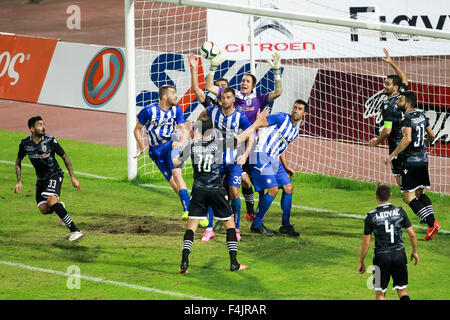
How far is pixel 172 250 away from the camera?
40.9 feet

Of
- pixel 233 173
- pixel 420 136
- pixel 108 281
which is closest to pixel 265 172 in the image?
pixel 233 173

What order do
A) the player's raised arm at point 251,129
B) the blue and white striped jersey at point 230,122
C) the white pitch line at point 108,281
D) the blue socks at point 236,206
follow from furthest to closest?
the blue socks at point 236,206 → the blue and white striped jersey at point 230,122 → the player's raised arm at point 251,129 → the white pitch line at point 108,281

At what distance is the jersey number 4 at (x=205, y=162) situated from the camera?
11.2m

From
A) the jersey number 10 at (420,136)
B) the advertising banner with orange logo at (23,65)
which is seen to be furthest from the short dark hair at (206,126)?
the advertising banner with orange logo at (23,65)

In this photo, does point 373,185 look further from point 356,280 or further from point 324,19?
point 356,280

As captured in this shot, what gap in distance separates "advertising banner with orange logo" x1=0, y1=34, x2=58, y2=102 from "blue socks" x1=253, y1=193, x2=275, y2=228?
1029 cm

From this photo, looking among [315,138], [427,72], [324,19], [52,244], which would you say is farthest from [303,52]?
[52,244]

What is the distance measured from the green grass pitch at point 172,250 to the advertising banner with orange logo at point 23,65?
18.0ft

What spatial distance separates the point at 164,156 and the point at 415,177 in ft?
13.3

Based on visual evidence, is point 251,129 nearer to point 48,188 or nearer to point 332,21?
point 332,21

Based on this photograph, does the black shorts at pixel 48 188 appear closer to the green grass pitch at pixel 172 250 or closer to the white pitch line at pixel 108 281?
the green grass pitch at pixel 172 250

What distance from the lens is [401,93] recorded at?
12977 mm

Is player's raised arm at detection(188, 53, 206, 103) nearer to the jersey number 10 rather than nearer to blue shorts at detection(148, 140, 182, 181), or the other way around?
blue shorts at detection(148, 140, 182, 181)

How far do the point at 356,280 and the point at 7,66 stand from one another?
14.0 m
